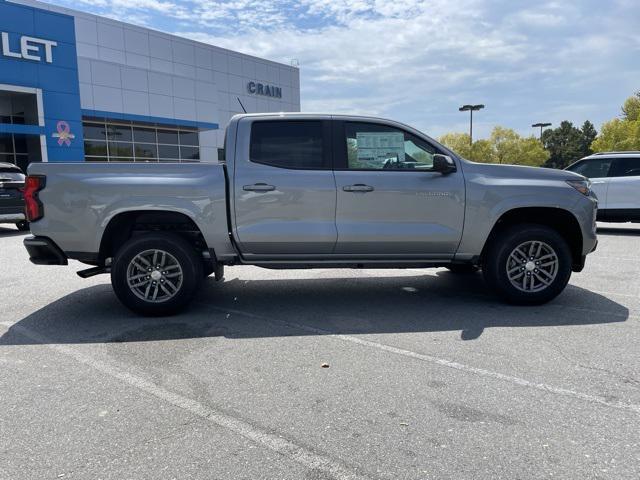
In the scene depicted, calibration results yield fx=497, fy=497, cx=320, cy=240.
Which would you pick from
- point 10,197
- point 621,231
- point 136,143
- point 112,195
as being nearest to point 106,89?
point 136,143

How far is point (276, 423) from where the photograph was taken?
304 centimetres

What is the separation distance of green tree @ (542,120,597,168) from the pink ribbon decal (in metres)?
73.2

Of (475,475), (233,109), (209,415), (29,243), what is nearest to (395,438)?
(475,475)

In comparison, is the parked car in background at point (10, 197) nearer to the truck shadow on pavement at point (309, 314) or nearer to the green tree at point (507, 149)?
the truck shadow on pavement at point (309, 314)

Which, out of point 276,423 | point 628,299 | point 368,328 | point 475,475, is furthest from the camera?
point 628,299

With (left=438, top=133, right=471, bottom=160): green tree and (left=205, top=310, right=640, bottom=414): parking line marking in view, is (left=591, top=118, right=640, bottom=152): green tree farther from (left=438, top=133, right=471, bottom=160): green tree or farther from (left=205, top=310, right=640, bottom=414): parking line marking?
(left=205, top=310, right=640, bottom=414): parking line marking

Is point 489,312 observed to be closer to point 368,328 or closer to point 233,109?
point 368,328

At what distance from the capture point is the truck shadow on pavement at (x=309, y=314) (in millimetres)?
4805

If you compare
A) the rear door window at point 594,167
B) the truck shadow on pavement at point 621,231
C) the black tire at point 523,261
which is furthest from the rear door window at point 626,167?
the black tire at point 523,261

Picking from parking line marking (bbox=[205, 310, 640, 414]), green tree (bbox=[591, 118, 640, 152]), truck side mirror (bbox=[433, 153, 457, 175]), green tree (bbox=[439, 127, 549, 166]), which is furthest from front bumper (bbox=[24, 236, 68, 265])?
green tree (bbox=[439, 127, 549, 166])

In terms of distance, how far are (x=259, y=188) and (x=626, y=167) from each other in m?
10.6

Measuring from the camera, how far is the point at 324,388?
3518 mm

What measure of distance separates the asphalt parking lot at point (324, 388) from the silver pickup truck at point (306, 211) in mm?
541

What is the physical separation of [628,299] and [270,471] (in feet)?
16.9
